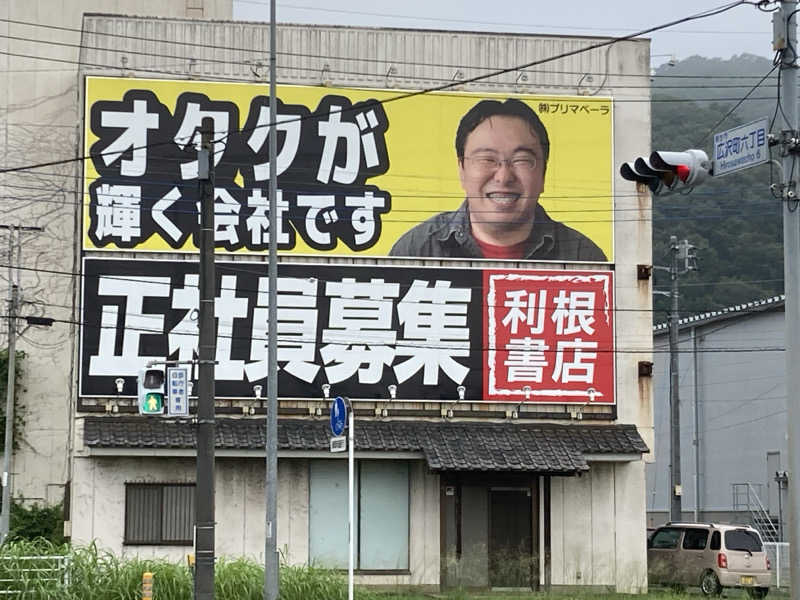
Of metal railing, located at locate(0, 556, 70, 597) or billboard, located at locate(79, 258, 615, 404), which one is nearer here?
metal railing, located at locate(0, 556, 70, 597)

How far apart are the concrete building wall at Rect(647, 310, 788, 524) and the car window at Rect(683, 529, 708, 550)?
20.7 metres

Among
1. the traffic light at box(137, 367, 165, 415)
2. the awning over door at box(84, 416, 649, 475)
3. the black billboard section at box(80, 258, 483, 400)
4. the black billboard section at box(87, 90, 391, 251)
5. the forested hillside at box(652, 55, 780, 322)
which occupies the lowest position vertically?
the awning over door at box(84, 416, 649, 475)

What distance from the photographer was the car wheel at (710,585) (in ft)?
108

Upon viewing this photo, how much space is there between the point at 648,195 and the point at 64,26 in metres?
19.4

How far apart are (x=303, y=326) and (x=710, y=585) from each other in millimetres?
11391

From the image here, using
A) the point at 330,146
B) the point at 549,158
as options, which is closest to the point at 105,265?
the point at 330,146

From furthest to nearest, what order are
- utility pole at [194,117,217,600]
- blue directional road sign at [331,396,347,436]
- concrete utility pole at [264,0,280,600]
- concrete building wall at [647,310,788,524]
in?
concrete building wall at [647,310,788,524], concrete utility pole at [264,0,280,600], blue directional road sign at [331,396,347,436], utility pole at [194,117,217,600]

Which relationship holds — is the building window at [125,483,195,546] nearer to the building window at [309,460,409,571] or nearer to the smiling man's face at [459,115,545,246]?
the building window at [309,460,409,571]

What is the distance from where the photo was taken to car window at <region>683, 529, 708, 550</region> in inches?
1329

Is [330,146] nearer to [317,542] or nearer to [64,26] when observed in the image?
[317,542]

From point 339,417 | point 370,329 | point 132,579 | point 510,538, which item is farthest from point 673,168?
point 510,538

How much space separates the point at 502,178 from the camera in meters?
33.4

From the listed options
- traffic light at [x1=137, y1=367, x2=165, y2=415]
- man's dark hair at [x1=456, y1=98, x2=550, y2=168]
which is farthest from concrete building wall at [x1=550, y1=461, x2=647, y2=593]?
traffic light at [x1=137, y1=367, x2=165, y2=415]

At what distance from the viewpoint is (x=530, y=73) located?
34.0 meters
